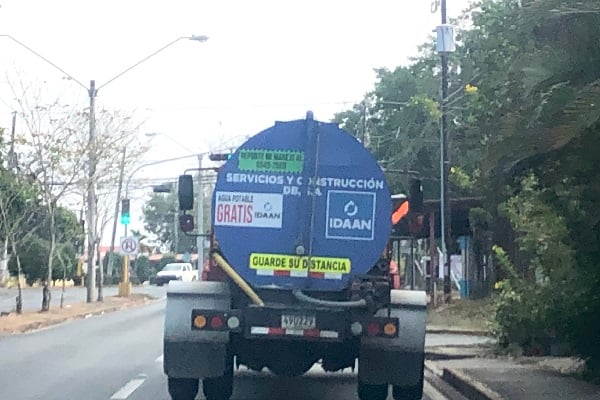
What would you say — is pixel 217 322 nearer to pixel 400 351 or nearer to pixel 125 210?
pixel 400 351

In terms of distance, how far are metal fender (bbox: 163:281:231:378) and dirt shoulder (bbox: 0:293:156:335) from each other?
15.4 m

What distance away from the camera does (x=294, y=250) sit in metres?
12.6

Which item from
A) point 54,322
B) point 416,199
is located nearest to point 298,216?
point 416,199

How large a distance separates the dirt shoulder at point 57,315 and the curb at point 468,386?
1327 cm

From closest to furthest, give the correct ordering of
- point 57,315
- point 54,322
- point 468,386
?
point 468,386 → point 54,322 → point 57,315

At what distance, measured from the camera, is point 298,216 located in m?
12.6

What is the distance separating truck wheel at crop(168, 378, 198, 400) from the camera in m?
13.4

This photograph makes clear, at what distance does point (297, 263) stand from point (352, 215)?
2.49 feet

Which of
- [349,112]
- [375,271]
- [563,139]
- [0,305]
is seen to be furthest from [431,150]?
[563,139]

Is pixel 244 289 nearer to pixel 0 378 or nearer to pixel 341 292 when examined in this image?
→ pixel 341 292

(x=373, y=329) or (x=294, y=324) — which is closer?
(x=294, y=324)

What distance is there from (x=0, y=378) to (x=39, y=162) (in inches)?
765

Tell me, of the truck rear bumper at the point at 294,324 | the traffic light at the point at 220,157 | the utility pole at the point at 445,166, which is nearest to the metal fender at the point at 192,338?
the truck rear bumper at the point at 294,324

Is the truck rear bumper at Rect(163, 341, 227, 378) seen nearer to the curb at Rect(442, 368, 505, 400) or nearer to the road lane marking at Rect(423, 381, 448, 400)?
the curb at Rect(442, 368, 505, 400)
